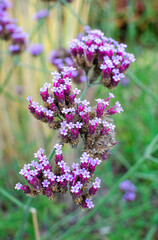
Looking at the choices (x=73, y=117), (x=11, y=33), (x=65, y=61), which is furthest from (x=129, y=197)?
(x=11, y=33)

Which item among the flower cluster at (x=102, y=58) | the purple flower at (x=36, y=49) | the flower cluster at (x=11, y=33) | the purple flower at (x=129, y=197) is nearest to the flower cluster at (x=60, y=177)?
the flower cluster at (x=102, y=58)

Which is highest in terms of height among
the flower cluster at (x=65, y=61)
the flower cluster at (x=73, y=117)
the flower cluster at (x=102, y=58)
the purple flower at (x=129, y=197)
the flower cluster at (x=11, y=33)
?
the flower cluster at (x=11, y=33)

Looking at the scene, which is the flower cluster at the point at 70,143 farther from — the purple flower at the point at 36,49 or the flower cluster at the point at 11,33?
the purple flower at the point at 36,49

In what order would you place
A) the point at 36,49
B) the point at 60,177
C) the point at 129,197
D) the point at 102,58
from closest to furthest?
the point at 60,177 < the point at 102,58 < the point at 129,197 < the point at 36,49

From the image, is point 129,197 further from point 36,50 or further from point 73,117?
point 36,50

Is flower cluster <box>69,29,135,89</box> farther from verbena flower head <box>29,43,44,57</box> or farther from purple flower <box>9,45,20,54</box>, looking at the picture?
verbena flower head <box>29,43,44,57</box>
